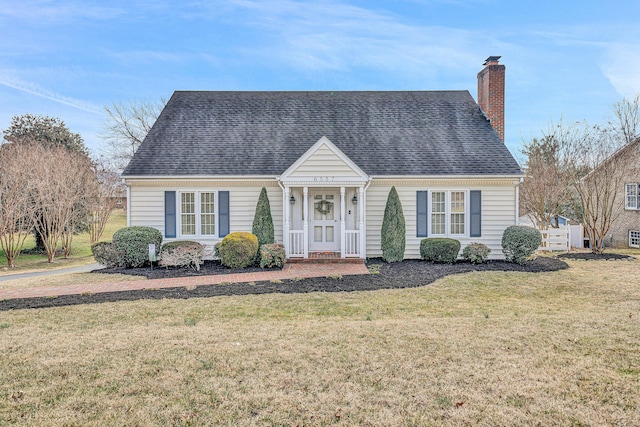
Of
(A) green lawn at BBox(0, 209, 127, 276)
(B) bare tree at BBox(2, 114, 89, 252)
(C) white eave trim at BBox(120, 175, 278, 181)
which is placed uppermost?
(B) bare tree at BBox(2, 114, 89, 252)

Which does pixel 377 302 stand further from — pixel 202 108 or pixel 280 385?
pixel 202 108

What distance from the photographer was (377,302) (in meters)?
8.60

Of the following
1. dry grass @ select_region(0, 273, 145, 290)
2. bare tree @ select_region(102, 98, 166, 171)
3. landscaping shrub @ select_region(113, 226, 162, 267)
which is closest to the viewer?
dry grass @ select_region(0, 273, 145, 290)

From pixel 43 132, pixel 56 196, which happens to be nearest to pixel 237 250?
pixel 56 196

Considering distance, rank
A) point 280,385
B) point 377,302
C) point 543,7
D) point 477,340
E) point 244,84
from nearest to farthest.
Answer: point 280,385, point 477,340, point 377,302, point 543,7, point 244,84

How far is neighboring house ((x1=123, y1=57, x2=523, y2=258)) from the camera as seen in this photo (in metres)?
13.8

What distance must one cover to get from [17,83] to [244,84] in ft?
42.9

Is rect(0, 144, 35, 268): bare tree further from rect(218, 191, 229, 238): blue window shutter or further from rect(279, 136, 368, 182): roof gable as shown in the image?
rect(279, 136, 368, 182): roof gable

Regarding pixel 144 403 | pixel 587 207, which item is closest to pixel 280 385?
pixel 144 403

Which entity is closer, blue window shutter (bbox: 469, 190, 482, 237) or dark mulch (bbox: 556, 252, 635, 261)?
blue window shutter (bbox: 469, 190, 482, 237)

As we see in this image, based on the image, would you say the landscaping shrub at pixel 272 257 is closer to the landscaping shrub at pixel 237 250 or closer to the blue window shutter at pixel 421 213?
the landscaping shrub at pixel 237 250

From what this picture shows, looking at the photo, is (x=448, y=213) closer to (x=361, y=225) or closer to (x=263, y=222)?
(x=361, y=225)

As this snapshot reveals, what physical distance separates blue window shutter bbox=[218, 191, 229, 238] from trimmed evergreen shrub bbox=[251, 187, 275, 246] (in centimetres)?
113

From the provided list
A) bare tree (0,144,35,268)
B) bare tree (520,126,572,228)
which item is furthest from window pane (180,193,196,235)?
bare tree (520,126,572,228)
